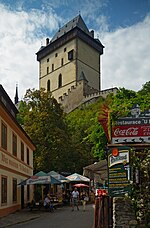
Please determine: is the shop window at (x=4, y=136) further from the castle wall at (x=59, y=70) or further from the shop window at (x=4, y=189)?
the castle wall at (x=59, y=70)

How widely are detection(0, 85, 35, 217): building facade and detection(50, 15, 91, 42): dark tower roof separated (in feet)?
Result: 277

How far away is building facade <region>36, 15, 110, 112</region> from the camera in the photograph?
10275 centimetres

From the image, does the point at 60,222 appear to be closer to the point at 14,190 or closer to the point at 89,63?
the point at 14,190

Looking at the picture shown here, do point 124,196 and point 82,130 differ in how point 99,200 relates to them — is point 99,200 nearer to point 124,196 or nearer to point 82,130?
point 124,196

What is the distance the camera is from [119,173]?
507 inches

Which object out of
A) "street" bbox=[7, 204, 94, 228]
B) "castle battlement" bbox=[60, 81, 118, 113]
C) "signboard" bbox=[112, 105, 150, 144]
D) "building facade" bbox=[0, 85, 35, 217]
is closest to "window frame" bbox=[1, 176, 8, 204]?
"building facade" bbox=[0, 85, 35, 217]

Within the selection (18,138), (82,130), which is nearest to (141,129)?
Answer: (18,138)

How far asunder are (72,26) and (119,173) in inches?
4185

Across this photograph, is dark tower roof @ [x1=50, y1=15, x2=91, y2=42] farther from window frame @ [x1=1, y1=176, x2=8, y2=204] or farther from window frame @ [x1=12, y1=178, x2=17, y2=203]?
window frame @ [x1=1, y1=176, x2=8, y2=204]

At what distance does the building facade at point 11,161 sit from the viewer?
23.2 meters

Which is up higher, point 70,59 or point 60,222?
point 70,59

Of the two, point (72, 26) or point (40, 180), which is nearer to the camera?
point (40, 180)

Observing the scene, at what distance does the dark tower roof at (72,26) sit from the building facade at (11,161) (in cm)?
8455

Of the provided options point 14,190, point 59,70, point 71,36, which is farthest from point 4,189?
point 59,70
